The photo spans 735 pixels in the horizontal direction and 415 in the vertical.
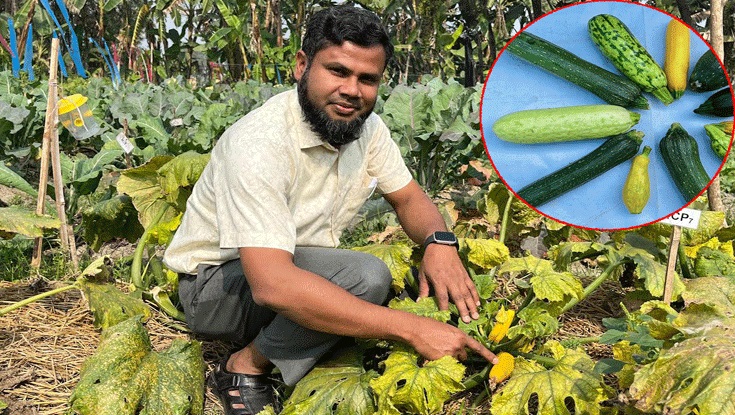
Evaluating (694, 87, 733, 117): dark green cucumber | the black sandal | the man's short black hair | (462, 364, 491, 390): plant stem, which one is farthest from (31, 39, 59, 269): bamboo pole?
(694, 87, 733, 117): dark green cucumber

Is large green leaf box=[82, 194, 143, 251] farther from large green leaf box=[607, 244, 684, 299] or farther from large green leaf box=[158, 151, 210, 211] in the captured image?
large green leaf box=[607, 244, 684, 299]

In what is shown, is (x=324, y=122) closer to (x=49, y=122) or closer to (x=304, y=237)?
(x=304, y=237)

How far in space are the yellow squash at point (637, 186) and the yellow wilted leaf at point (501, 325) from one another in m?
0.54

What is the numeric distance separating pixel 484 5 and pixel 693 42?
17.0 meters

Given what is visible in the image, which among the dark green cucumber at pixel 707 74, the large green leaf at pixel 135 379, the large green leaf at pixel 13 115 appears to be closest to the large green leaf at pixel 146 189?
the large green leaf at pixel 135 379

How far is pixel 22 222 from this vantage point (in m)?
3.23

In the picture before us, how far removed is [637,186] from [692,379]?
80cm

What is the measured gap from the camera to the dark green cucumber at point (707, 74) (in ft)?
7.85

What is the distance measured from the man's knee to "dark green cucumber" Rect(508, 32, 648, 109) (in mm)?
881

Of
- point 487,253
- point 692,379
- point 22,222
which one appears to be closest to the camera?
point 692,379

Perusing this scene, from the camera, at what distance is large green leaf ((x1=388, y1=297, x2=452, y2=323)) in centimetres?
265

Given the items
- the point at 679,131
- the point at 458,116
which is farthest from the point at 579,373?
the point at 458,116

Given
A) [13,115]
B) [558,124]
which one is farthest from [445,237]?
[13,115]

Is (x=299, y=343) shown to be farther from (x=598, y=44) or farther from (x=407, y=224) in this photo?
(x=598, y=44)
